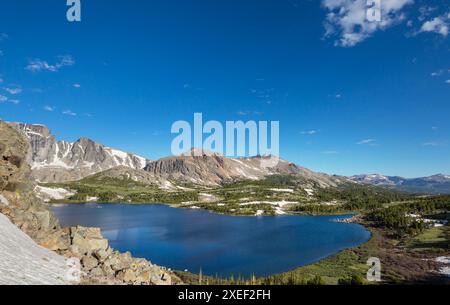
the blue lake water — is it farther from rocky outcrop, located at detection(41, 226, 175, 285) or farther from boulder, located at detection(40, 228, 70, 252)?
boulder, located at detection(40, 228, 70, 252)

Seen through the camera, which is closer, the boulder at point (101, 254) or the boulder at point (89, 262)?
the boulder at point (89, 262)

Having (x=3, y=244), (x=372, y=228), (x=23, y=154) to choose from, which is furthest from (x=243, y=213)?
(x=3, y=244)

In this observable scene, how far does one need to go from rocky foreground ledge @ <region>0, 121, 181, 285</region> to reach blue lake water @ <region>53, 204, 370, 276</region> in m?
32.2

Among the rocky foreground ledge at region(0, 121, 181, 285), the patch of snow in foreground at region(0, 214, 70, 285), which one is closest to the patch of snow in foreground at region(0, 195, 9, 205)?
the rocky foreground ledge at region(0, 121, 181, 285)

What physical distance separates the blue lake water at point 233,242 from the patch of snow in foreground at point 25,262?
3760cm

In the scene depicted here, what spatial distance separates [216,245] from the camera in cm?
8025

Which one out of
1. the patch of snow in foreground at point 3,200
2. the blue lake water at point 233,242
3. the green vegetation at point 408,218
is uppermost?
the patch of snow in foreground at point 3,200

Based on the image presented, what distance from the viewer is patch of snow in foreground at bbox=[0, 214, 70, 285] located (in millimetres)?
15188

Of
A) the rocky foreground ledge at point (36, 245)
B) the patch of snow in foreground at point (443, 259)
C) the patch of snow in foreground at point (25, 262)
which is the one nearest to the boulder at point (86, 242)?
the rocky foreground ledge at point (36, 245)

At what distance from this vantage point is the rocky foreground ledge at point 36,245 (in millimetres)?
17173

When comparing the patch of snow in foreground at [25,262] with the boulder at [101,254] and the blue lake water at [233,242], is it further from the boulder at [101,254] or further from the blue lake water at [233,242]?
the blue lake water at [233,242]
